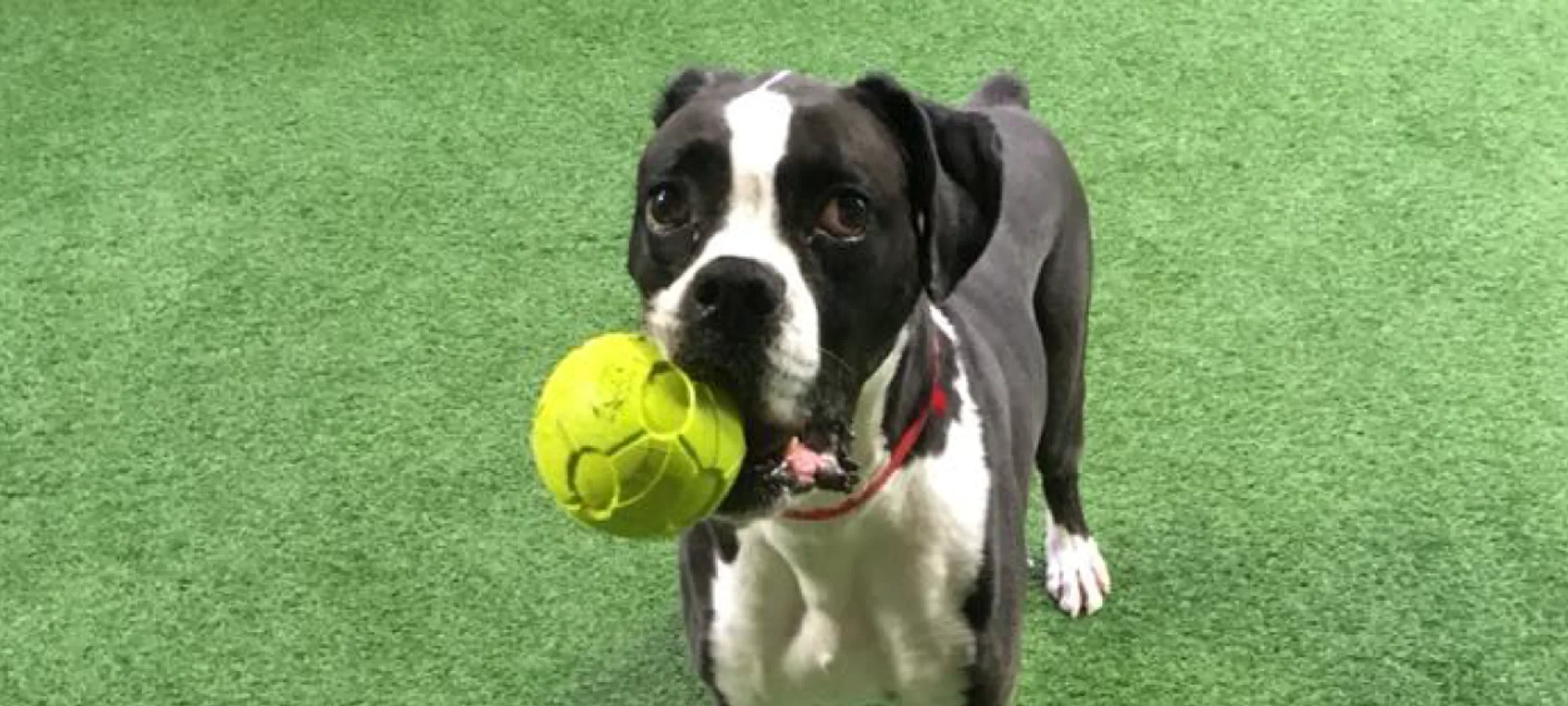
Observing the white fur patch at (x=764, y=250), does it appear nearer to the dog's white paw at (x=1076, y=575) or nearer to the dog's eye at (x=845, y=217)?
the dog's eye at (x=845, y=217)

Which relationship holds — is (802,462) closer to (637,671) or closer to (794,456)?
(794,456)

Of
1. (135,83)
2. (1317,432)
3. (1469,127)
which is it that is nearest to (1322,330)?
(1317,432)

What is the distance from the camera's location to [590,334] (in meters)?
2.97

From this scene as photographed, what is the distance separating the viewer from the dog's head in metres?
1.49

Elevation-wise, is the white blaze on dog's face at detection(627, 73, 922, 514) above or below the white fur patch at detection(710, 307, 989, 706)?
above

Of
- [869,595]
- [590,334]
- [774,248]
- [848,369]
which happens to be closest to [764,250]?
[774,248]

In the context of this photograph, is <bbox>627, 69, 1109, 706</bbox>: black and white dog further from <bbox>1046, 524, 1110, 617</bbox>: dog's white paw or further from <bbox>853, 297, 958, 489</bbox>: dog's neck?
<bbox>1046, 524, 1110, 617</bbox>: dog's white paw

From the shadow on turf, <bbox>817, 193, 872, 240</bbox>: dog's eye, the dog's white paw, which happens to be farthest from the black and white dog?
the shadow on turf

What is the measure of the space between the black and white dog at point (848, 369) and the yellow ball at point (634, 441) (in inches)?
1.5

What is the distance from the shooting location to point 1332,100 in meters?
3.41

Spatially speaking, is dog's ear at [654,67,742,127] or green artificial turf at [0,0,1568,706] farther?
green artificial turf at [0,0,1568,706]

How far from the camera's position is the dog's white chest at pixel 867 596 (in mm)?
1765

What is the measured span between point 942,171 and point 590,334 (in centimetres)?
138

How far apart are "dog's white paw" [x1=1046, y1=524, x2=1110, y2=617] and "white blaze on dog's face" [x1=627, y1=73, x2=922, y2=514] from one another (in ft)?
3.12
